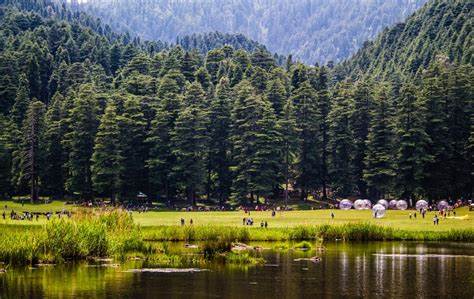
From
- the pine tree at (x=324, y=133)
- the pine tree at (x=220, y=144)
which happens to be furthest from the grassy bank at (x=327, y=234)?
the pine tree at (x=324, y=133)

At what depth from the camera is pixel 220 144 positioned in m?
126

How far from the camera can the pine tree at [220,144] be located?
123875 millimetres

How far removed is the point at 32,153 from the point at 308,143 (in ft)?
145

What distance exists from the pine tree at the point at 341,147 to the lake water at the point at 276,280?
63276 mm

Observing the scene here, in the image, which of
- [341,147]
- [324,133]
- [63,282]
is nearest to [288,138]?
[341,147]

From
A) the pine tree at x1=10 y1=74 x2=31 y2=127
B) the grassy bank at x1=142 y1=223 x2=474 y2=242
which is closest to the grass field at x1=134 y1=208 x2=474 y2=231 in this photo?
the grassy bank at x1=142 y1=223 x2=474 y2=242

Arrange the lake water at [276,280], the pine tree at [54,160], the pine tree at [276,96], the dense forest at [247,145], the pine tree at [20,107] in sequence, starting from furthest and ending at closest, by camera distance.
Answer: the pine tree at [20,107] < the pine tree at [276,96] < the pine tree at [54,160] < the dense forest at [247,145] < the lake water at [276,280]

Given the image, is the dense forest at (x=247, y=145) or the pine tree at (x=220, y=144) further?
the pine tree at (x=220, y=144)

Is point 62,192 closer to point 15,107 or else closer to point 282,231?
point 15,107

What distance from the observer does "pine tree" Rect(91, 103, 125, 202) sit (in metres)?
116

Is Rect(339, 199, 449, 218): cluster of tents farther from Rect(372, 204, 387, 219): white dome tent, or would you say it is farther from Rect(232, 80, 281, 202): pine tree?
Rect(232, 80, 281, 202): pine tree

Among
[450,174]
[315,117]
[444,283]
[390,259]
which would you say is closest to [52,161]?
[315,117]

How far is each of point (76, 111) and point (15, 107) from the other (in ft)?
78.5

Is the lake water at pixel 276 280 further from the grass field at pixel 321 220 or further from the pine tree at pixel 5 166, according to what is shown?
the pine tree at pixel 5 166
